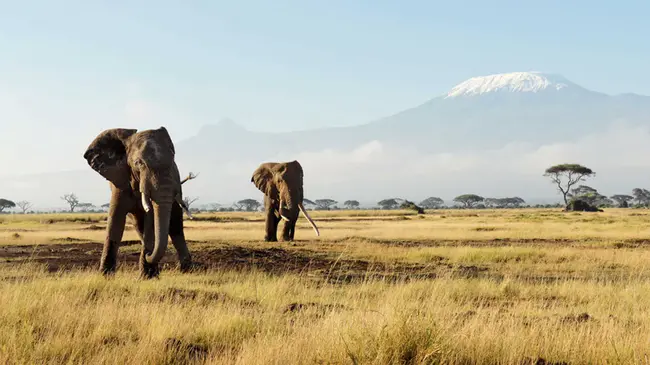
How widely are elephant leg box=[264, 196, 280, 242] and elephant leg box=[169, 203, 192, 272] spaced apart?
14.1 m

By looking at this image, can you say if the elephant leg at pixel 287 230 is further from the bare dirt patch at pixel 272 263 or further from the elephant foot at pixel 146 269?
the elephant foot at pixel 146 269

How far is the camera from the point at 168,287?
37.4ft

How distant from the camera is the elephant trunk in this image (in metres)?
12.4

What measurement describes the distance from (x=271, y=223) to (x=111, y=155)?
15464mm

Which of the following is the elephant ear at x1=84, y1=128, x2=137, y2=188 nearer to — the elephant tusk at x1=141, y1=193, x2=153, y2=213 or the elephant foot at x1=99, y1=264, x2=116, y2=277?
the elephant tusk at x1=141, y1=193, x2=153, y2=213

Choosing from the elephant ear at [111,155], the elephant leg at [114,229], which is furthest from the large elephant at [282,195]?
the elephant leg at [114,229]

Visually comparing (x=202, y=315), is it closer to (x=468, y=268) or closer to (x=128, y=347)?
(x=128, y=347)

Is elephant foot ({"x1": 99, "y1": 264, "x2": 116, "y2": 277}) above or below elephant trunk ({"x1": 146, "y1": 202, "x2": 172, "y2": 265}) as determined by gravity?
below

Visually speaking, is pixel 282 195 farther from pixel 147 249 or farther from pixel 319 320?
pixel 319 320

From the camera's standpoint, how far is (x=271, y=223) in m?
29.2

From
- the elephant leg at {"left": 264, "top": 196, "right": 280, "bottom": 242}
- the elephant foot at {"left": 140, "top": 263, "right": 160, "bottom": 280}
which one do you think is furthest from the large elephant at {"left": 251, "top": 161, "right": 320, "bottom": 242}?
the elephant foot at {"left": 140, "top": 263, "right": 160, "bottom": 280}

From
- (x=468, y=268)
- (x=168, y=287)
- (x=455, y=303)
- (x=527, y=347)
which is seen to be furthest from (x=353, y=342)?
(x=468, y=268)

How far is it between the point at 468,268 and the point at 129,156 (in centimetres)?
963

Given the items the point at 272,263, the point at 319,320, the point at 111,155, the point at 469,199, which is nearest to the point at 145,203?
the point at 111,155
